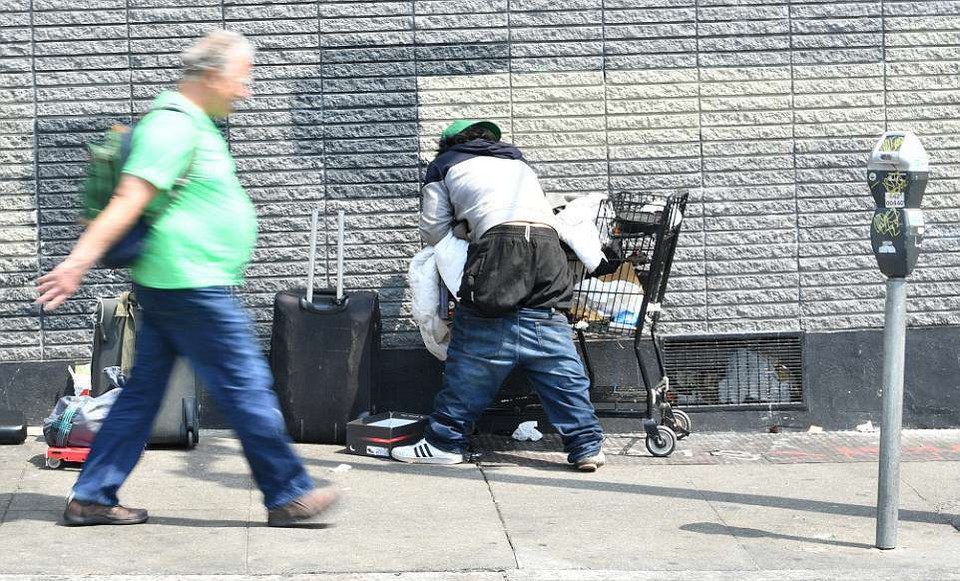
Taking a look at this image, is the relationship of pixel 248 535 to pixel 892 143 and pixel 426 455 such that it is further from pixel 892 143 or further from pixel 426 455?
pixel 892 143

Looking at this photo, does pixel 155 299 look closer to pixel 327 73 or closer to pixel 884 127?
pixel 327 73

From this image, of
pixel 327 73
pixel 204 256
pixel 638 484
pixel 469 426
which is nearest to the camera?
pixel 204 256

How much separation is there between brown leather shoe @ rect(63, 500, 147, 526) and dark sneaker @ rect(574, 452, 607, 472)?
2.35 meters

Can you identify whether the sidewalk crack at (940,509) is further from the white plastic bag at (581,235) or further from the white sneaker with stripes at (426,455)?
the white sneaker with stripes at (426,455)

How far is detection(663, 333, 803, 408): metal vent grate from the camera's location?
25.3 feet

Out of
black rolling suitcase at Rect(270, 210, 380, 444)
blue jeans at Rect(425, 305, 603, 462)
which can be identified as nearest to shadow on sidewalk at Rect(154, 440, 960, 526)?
blue jeans at Rect(425, 305, 603, 462)

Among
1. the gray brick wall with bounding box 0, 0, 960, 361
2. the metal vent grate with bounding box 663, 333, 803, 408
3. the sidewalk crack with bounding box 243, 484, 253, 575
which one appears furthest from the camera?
the metal vent grate with bounding box 663, 333, 803, 408

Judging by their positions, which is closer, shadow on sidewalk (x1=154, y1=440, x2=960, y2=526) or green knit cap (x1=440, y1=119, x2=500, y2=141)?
shadow on sidewalk (x1=154, y1=440, x2=960, y2=526)

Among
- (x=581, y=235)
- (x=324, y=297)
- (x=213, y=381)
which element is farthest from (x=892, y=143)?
(x=324, y=297)

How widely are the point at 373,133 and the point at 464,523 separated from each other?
2.74 metres

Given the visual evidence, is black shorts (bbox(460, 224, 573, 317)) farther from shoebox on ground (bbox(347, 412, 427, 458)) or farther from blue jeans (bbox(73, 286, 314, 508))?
blue jeans (bbox(73, 286, 314, 508))

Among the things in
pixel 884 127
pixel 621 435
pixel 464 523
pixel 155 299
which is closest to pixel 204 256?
pixel 155 299

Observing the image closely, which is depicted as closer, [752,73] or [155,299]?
[155,299]

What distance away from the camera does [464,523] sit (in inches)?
222
